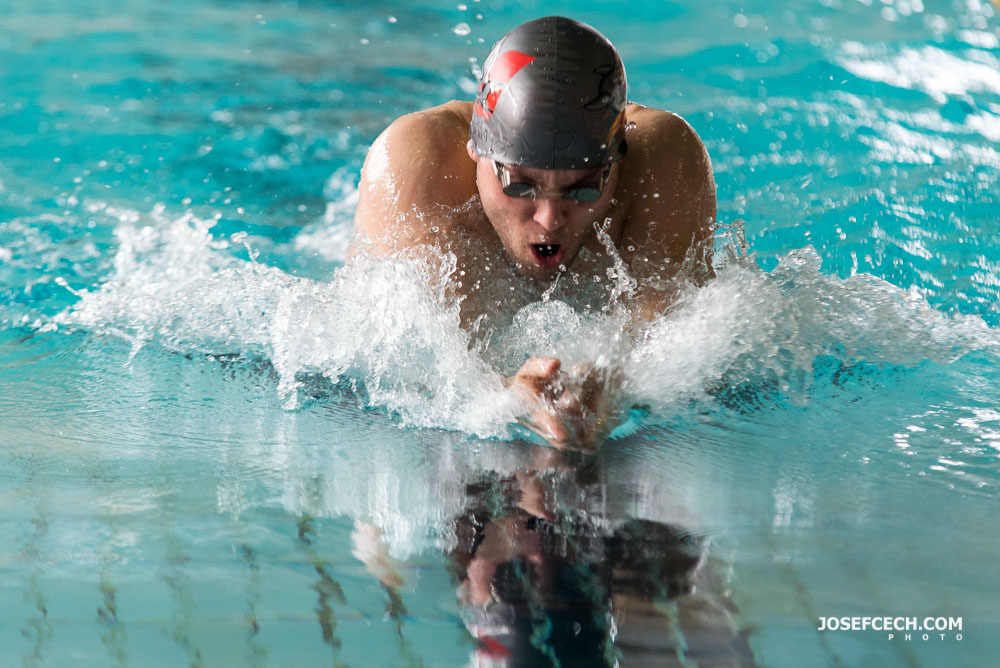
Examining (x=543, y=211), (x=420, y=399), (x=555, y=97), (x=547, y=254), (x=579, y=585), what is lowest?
(x=420, y=399)

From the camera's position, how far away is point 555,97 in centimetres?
195

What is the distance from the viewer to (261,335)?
8.64 feet

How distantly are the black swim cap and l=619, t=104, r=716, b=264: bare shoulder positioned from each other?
232 millimetres

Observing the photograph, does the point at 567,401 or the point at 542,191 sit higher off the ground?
the point at 542,191

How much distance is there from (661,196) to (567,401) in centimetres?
68

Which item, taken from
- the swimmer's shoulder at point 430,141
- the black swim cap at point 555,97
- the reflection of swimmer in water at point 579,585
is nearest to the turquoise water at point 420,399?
the reflection of swimmer in water at point 579,585

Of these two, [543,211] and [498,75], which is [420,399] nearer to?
[543,211]

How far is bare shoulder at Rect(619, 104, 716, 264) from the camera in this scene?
7.37 feet

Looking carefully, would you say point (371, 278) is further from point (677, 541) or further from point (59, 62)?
point (59, 62)

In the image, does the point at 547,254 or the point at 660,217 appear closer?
the point at 547,254

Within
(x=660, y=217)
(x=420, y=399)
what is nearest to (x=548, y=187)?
(x=660, y=217)

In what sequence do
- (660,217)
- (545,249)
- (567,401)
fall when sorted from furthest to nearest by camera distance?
(660,217), (545,249), (567,401)

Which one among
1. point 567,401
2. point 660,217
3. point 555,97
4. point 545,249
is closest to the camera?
point 567,401

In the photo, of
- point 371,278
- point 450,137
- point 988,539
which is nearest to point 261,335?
point 371,278
